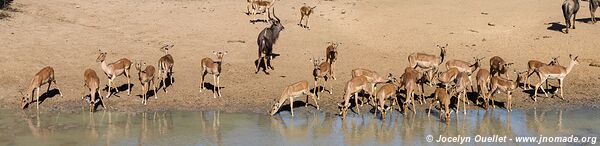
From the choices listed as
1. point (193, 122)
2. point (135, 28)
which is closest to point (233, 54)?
point (135, 28)

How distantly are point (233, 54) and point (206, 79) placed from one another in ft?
9.10

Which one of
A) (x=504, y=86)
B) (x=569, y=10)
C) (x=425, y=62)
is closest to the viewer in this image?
(x=504, y=86)

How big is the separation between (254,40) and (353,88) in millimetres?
7972

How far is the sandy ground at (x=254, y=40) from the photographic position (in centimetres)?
1858

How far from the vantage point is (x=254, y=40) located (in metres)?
24.2

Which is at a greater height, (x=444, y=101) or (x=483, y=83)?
(x=483, y=83)

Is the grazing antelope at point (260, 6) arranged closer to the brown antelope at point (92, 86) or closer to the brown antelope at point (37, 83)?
the brown antelope at point (37, 83)

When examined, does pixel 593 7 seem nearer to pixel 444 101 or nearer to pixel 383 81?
pixel 383 81

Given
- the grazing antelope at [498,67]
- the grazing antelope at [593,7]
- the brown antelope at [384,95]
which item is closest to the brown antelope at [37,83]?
the brown antelope at [384,95]

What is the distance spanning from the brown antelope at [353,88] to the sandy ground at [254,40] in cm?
80

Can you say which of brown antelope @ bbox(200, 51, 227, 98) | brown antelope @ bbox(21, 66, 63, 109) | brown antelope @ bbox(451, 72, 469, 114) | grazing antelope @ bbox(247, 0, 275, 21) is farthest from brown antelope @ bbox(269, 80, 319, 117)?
grazing antelope @ bbox(247, 0, 275, 21)

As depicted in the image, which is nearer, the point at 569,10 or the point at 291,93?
the point at 291,93

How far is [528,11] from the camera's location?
2903 cm

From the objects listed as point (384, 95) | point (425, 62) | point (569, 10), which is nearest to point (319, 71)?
point (384, 95)
